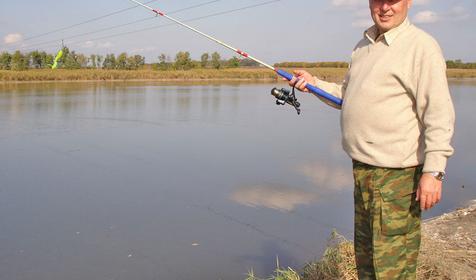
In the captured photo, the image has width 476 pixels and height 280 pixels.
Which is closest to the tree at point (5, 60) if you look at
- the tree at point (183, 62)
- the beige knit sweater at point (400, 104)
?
the tree at point (183, 62)

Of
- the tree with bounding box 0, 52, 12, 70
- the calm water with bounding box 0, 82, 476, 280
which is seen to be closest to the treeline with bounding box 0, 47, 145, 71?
the tree with bounding box 0, 52, 12, 70

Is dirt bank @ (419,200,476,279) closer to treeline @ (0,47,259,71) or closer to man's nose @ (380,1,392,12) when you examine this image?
man's nose @ (380,1,392,12)

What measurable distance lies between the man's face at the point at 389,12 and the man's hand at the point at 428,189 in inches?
20.3

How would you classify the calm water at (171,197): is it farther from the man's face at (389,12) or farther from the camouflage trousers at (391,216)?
the man's face at (389,12)

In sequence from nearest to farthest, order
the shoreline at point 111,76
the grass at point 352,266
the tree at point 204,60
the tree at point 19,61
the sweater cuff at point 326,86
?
1. the sweater cuff at point 326,86
2. the grass at point 352,266
3. the shoreline at point 111,76
4. the tree at point 19,61
5. the tree at point 204,60

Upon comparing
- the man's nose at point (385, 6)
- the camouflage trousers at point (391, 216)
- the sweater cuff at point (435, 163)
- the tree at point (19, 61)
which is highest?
the tree at point (19, 61)

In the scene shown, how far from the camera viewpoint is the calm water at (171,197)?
333 cm

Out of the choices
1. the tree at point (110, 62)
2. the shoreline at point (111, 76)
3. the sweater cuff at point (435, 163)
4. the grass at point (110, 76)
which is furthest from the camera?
the tree at point (110, 62)

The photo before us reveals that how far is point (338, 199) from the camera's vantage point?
185 inches

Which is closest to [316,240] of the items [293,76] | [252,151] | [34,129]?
[293,76]

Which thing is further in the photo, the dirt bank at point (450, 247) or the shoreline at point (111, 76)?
the shoreline at point (111, 76)

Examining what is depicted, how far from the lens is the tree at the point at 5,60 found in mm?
37125

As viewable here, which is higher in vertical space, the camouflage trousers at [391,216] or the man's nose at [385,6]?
the man's nose at [385,6]

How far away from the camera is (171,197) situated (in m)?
4.65
